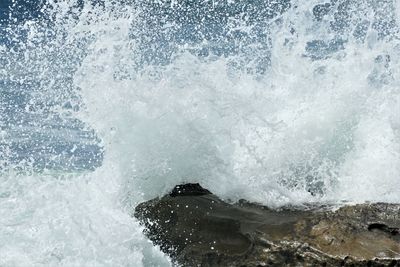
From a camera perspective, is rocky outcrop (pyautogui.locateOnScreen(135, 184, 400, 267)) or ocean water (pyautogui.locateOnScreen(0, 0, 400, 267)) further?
ocean water (pyautogui.locateOnScreen(0, 0, 400, 267))

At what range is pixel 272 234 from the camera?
4.23 m

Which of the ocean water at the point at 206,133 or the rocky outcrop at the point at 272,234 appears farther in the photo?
the ocean water at the point at 206,133

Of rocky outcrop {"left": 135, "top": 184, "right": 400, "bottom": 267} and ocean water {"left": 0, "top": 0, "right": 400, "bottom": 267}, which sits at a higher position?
ocean water {"left": 0, "top": 0, "right": 400, "bottom": 267}

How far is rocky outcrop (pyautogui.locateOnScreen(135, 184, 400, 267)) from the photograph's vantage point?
13.0 ft

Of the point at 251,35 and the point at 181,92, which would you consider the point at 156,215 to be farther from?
the point at 251,35

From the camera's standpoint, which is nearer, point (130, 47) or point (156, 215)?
point (156, 215)

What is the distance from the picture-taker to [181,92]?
21.3ft

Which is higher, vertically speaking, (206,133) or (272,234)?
(206,133)

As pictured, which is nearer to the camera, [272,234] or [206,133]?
[272,234]

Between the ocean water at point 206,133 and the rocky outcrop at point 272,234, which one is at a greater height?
the ocean water at point 206,133

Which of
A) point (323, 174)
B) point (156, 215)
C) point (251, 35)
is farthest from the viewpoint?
point (251, 35)

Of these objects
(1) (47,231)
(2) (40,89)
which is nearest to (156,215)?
(1) (47,231)

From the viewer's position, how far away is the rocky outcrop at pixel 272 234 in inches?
156

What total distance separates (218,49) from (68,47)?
525 centimetres
